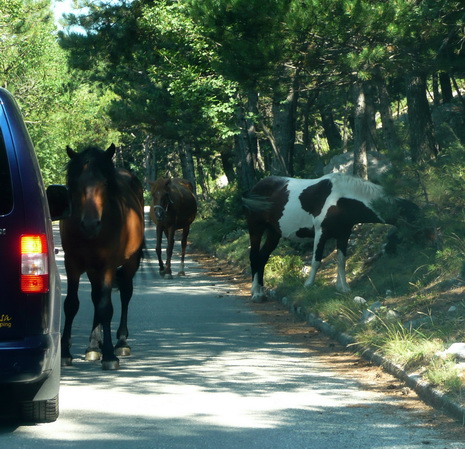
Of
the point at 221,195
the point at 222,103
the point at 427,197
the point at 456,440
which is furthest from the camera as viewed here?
the point at 221,195

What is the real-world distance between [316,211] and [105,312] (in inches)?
242

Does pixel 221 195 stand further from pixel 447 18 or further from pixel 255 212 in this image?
pixel 447 18

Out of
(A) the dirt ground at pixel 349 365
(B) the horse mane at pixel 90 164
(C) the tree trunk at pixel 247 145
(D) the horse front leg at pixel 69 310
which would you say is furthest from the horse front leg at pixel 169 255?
(B) the horse mane at pixel 90 164

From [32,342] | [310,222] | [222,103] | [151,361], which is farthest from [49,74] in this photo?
[32,342]

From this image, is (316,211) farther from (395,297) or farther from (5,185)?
(5,185)

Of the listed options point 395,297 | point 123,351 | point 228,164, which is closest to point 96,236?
point 123,351

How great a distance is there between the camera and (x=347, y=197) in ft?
49.8

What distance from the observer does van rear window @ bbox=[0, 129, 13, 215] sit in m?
6.30

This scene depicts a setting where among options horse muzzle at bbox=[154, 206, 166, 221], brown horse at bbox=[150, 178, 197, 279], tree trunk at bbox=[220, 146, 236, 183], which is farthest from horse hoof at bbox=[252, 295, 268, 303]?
tree trunk at bbox=[220, 146, 236, 183]

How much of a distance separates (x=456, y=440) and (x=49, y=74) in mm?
47341

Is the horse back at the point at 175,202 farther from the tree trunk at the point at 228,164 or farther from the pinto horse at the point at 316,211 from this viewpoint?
the tree trunk at the point at 228,164

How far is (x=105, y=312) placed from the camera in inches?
399

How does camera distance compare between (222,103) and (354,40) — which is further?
(222,103)

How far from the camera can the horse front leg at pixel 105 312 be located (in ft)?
32.4
